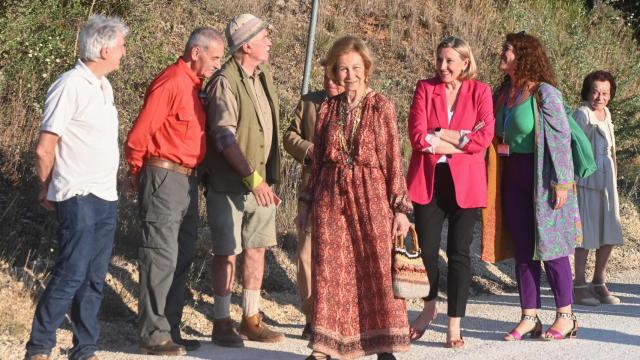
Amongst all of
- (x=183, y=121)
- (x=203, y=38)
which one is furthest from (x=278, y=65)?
(x=183, y=121)

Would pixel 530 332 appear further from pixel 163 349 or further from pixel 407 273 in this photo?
pixel 163 349

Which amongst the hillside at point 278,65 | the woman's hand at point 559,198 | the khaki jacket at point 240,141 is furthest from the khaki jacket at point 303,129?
the woman's hand at point 559,198

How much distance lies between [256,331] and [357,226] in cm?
130

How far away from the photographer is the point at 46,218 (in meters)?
8.98

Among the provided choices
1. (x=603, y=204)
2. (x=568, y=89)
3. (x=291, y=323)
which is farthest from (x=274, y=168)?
(x=568, y=89)

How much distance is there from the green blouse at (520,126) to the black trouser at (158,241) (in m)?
2.29

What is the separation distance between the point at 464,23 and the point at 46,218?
29.0ft

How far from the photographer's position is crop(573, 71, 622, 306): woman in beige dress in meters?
9.26

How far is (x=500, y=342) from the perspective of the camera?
751cm

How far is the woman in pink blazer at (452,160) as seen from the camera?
729 cm

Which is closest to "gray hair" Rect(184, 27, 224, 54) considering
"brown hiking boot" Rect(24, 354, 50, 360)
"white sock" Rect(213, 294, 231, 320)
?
"white sock" Rect(213, 294, 231, 320)

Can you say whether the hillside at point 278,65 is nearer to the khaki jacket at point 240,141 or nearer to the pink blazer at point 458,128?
the khaki jacket at point 240,141

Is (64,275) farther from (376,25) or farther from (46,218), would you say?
(376,25)

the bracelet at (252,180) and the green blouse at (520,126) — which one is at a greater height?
the green blouse at (520,126)
